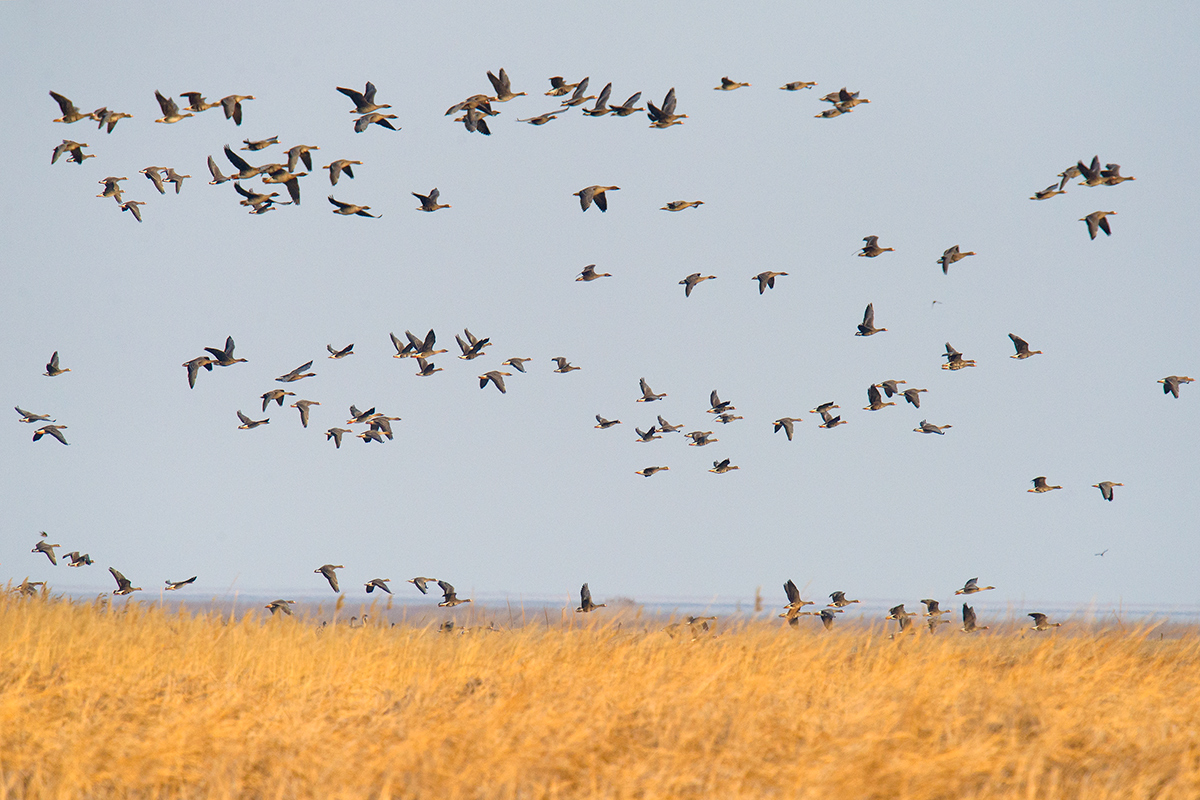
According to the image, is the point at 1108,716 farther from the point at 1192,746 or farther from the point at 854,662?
the point at 854,662

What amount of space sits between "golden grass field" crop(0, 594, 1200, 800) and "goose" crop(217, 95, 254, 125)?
30.1ft

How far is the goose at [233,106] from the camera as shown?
2064 cm

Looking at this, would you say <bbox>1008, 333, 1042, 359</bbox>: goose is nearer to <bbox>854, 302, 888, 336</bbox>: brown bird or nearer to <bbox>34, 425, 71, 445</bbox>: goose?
<bbox>854, 302, 888, 336</bbox>: brown bird

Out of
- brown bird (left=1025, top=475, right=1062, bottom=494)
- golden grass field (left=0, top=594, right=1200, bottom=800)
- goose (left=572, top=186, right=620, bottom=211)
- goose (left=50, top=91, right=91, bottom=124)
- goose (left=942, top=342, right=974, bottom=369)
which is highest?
goose (left=50, top=91, right=91, bottom=124)

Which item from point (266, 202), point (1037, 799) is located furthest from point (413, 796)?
point (266, 202)

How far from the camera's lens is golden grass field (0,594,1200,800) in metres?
10.5

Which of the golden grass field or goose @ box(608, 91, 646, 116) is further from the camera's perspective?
goose @ box(608, 91, 646, 116)

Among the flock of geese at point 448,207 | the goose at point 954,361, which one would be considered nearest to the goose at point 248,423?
the flock of geese at point 448,207

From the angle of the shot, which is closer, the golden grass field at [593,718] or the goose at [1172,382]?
the golden grass field at [593,718]

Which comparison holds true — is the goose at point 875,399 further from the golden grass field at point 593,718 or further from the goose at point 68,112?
the goose at point 68,112

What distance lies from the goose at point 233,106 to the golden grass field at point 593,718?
9.19 metres

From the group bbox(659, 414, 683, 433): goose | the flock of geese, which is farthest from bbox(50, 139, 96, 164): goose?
bbox(659, 414, 683, 433): goose

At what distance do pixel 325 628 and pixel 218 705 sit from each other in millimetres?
7014

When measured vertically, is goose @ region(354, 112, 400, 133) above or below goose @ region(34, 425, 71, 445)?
above
